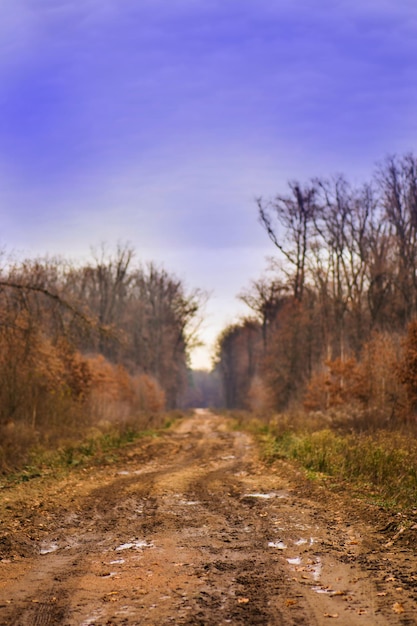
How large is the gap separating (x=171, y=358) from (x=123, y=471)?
61.9 metres

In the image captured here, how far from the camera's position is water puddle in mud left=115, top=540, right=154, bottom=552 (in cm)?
858

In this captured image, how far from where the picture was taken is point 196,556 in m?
8.08

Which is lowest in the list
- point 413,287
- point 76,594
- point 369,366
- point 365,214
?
point 76,594

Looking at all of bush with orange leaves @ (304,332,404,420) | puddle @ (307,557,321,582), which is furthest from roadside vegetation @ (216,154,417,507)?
puddle @ (307,557,321,582)

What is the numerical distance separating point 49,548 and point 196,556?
1967 millimetres

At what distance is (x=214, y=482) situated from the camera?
14.3m

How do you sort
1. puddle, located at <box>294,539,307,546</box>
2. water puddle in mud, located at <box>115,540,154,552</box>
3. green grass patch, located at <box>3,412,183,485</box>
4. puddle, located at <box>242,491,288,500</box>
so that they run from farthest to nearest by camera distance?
green grass patch, located at <box>3,412,183,485</box>, puddle, located at <box>242,491,288,500</box>, puddle, located at <box>294,539,307,546</box>, water puddle in mud, located at <box>115,540,154,552</box>

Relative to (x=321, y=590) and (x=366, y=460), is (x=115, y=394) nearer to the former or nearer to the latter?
(x=366, y=460)

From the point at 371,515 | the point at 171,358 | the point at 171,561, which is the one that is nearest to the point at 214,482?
the point at 371,515

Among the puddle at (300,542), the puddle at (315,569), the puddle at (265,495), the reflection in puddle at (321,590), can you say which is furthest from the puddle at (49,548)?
the puddle at (265,495)

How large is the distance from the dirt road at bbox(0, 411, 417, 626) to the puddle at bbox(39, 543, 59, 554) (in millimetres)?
12

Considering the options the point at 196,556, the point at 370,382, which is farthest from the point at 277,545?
the point at 370,382

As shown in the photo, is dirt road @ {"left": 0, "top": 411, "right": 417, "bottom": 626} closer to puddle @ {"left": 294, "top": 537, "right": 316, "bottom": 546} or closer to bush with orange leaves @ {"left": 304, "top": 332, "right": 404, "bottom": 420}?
puddle @ {"left": 294, "top": 537, "right": 316, "bottom": 546}

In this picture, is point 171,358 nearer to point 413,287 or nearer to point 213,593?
point 413,287
